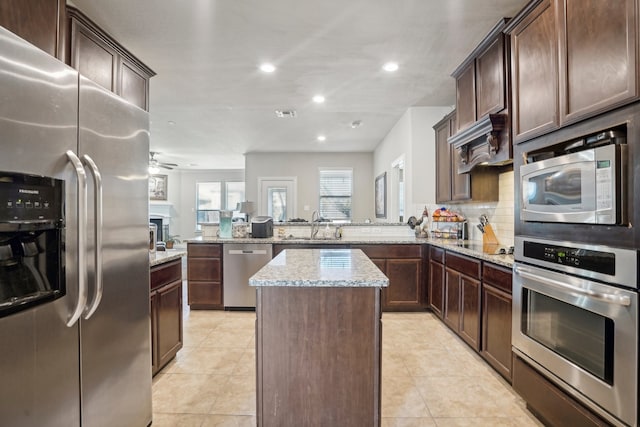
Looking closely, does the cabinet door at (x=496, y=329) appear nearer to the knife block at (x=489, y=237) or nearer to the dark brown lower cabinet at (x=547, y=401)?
the dark brown lower cabinet at (x=547, y=401)

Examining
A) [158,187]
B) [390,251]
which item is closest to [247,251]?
[390,251]

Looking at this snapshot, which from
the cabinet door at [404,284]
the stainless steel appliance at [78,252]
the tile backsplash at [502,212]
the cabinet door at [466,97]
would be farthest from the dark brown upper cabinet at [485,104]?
the stainless steel appliance at [78,252]

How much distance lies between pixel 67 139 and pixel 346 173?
266 inches

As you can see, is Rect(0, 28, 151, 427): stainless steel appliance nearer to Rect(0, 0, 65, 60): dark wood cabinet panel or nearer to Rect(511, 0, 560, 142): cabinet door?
Rect(0, 0, 65, 60): dark wood cabinet panel

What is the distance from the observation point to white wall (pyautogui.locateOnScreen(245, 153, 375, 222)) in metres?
7.66

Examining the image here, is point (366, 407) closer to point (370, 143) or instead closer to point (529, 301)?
point (529, 301)

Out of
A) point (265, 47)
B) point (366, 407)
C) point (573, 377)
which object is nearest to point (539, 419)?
point (573, 377)

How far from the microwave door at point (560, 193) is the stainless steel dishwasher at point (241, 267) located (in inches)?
107

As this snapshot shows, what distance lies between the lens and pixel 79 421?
4.06 ft

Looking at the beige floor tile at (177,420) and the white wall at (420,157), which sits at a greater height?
the white wall at (420,157)

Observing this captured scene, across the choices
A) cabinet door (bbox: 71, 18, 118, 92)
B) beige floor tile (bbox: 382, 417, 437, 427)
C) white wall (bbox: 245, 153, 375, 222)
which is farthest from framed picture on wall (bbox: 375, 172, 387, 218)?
cabinet door (bbox: 71, 18, 118, 92)

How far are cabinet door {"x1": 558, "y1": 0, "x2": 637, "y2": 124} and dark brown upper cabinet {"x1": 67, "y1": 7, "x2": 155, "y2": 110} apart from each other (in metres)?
2.79

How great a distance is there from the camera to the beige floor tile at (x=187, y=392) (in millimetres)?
1957

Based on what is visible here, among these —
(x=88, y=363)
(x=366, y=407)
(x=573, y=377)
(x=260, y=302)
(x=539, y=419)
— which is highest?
(x=260, y=302)
